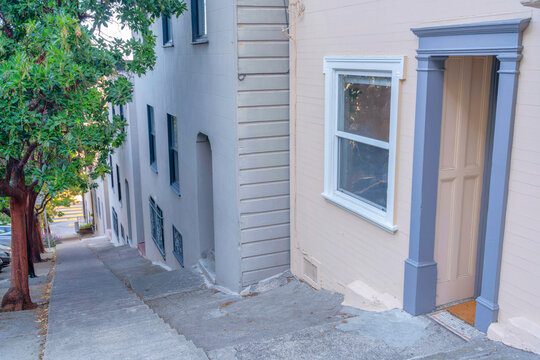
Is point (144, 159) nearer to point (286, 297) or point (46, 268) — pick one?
point (46, 268)

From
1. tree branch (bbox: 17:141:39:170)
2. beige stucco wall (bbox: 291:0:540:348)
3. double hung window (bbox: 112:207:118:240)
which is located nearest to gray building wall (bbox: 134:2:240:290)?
beige stucco wall (bbox: 291:0:540:348)

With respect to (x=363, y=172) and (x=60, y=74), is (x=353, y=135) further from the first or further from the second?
(x=60, y=74)

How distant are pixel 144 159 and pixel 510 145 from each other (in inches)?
520

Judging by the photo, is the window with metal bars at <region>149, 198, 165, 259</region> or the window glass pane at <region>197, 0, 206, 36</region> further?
the window with metal bars at <region>149, 198, 165, 259</region>

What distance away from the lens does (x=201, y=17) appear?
9031mm

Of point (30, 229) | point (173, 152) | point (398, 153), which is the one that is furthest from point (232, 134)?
point (30, 229)

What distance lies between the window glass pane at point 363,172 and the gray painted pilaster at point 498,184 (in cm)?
142

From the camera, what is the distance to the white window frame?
4999 millimetres

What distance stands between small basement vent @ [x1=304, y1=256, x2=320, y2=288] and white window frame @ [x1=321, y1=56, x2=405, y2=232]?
3.88ft

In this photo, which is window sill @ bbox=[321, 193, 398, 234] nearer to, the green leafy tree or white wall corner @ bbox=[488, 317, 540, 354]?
white wall corner @ bbox=[488, 317, 540, 354]

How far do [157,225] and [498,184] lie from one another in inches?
475

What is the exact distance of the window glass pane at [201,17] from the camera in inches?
349

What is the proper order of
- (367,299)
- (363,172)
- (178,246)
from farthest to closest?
(178,246) → (363,172) → (367,299)

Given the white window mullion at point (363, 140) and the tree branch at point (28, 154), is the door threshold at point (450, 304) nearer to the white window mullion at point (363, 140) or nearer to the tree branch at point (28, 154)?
the white window mullion at point (363, 140)
